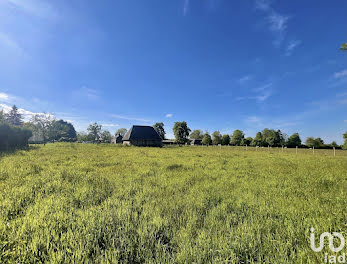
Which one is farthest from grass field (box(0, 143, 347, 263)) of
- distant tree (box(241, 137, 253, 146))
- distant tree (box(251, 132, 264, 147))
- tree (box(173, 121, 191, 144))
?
distant tree (box(241, 137, 253, 146))

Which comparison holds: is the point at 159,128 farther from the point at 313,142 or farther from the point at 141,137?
the point at 313,142

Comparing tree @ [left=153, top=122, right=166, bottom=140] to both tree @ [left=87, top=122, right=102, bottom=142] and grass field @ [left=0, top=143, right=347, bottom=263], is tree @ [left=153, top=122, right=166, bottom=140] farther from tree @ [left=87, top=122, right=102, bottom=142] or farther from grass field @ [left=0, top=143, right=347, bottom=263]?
grass field @ [left=0, top=143, right=347, bottom=263]

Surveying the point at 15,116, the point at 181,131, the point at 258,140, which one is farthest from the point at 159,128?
the point at 15,116

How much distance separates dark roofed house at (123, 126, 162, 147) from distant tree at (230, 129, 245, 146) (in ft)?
140

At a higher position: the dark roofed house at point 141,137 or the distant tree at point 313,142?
the distant tree at point 313,142

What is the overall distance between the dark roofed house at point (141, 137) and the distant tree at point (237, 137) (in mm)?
42565

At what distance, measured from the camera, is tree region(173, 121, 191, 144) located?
68625 millimetres

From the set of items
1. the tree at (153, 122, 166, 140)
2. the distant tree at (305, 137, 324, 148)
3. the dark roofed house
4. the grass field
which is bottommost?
the grass field

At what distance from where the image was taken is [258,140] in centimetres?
6019

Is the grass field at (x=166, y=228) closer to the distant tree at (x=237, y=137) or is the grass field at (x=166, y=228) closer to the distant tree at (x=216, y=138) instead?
the distant tree at (x=237, y=137)

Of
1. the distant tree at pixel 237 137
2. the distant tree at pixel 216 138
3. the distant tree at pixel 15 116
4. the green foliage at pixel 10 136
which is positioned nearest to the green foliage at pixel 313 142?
the distant tree at pixel 237 137

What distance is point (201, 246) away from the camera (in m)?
2.01

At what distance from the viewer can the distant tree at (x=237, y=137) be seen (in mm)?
67000

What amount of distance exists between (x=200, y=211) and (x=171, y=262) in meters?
1.56
